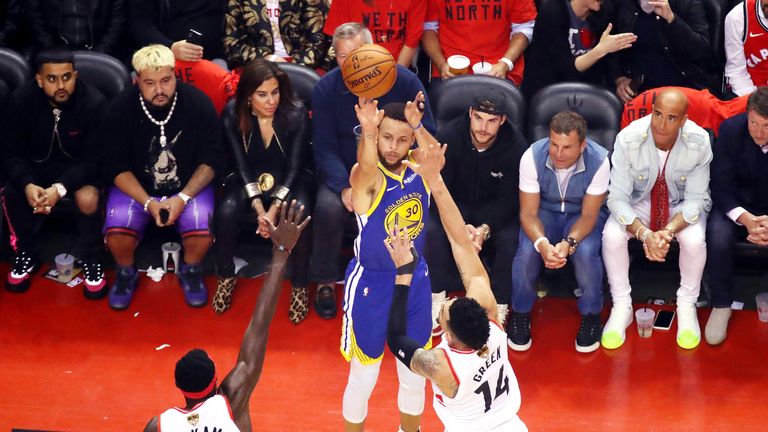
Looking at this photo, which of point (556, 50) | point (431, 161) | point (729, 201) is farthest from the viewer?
point (556, 50)

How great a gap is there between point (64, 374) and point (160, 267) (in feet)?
4.18

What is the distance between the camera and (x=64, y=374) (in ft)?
21.6

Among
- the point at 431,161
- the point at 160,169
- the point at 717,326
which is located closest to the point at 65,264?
the point at 160,169

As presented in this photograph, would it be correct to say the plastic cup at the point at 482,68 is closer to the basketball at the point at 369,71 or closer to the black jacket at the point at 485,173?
the black jacket at the point at 485,173

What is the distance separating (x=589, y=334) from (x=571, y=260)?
460 millimetres

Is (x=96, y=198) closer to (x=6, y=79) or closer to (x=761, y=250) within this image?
(x=6, y=79)

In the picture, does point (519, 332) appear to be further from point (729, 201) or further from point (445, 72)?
point (445, 72)

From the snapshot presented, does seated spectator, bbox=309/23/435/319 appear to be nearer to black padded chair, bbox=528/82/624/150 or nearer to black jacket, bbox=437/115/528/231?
black jacket, bbox=437/115/528/231

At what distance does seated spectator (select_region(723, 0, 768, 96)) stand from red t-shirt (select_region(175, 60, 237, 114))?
3338 millimetres

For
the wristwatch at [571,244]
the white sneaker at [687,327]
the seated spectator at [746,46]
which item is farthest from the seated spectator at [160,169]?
the seated spectator at [746,46]

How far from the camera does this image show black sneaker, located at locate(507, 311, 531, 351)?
22.6 feet

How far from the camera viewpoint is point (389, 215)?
550cm

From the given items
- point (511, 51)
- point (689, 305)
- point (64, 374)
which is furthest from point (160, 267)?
point (689, 305)

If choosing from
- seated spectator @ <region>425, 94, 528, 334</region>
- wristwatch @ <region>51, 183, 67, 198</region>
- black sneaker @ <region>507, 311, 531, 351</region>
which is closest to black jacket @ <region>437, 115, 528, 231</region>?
seated spectator @ <region>425, 94, 528, 334</region>
